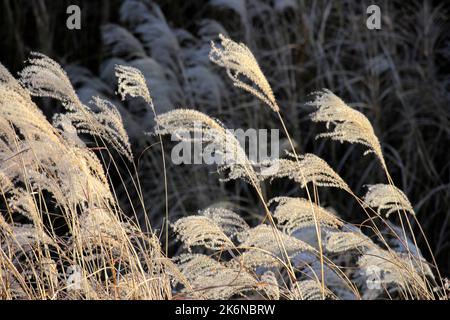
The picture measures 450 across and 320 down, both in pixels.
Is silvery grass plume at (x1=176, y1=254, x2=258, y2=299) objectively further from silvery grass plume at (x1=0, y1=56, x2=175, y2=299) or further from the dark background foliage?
the dark background foliage

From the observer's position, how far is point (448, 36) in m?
6.21

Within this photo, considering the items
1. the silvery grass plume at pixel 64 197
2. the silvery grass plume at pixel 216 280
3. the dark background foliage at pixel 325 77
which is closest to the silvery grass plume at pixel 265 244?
the silvery grass plume at pixel 216 280

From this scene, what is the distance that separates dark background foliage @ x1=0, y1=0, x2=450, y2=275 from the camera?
5.39 metres

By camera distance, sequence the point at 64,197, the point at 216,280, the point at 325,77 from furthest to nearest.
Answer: the point at 325,77 → the point at 64,197 → the point at 216,280

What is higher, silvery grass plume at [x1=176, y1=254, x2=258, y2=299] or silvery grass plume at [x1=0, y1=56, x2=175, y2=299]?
silvery grass plume at [x1=0, y1=56, x2=175, y2=299]

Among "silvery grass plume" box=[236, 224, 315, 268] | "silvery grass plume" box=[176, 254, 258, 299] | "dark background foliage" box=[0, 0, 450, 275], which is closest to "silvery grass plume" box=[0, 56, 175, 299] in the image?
"silvery grass plume" box=[176, 254, 258, 299]

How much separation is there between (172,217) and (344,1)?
2.18m

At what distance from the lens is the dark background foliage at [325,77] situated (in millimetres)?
5387

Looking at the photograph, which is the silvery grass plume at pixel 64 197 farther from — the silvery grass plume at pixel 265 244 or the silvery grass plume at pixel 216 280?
the silvery grass plume at pixel 265 244

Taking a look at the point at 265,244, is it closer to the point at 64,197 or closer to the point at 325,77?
the point at 64,197

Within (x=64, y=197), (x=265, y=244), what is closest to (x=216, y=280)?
(x=265, y=244)

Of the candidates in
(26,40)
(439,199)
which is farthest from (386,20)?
(26,40)

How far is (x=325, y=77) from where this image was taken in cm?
605

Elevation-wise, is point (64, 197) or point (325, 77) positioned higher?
point (64, 197)
